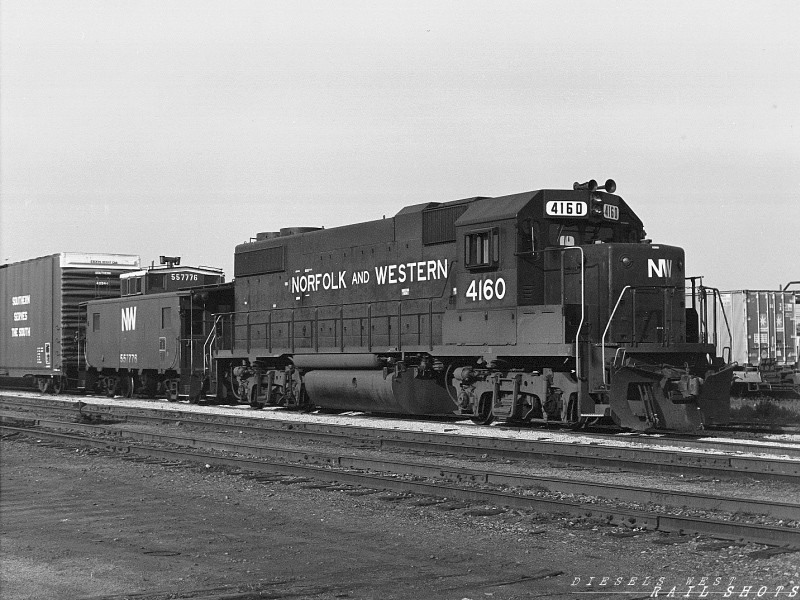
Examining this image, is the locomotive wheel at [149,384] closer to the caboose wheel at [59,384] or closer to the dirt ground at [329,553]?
the caboose wheel at [59,384]

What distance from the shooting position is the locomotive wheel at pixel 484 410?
1639 centimetres

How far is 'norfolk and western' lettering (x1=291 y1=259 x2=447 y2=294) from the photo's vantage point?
1731 cm

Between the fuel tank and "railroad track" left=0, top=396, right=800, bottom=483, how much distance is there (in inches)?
70.1

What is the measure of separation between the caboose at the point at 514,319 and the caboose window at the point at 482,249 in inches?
1.1

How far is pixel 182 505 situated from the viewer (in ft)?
30.3

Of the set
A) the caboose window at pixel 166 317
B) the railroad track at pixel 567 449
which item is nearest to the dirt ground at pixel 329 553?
the railroad track at pixel 567 449

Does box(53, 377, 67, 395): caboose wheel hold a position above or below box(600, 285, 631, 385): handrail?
below

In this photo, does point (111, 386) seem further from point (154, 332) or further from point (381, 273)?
point (381, 273)

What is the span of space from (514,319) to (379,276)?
425 cm

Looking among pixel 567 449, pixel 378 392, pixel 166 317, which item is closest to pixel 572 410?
pixel 567 449

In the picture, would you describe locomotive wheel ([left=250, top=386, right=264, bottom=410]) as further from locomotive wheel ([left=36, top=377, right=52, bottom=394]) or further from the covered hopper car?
locomotive wheel ([left=36, top=377, right=52, bottom=394])

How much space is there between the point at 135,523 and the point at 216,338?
15480 millimetres

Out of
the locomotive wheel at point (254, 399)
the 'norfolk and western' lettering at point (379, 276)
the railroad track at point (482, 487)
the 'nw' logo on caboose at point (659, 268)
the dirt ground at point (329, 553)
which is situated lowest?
the dirt ground at point (329, 553)

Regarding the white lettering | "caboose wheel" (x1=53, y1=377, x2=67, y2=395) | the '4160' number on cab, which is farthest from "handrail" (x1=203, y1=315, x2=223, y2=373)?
the '4160' number on cab
